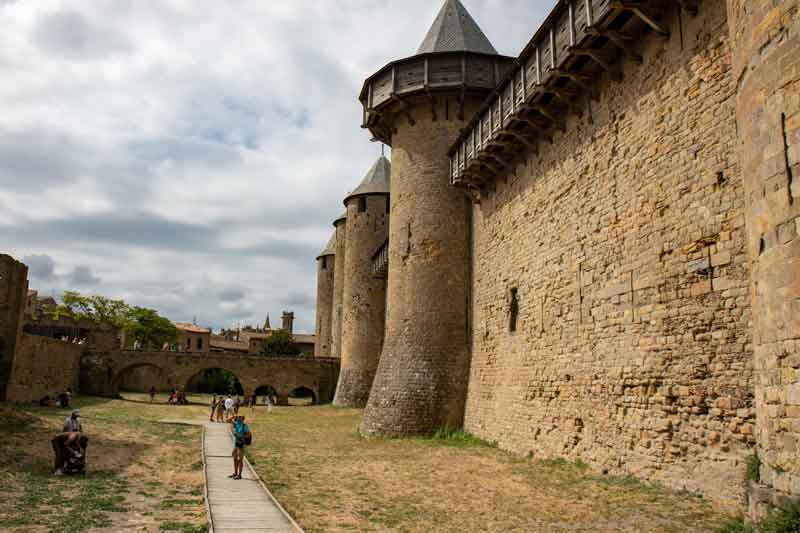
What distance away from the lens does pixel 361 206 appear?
33094mm

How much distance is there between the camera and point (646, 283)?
9.19 meters

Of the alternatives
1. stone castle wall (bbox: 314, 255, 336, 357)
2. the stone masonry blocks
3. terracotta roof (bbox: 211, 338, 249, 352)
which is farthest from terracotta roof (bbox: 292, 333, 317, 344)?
→ the stone masonry blocks

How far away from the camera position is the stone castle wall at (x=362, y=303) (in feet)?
96.9

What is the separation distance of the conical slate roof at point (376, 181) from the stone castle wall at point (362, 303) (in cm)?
30

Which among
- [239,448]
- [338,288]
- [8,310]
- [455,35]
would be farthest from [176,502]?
[338,288]

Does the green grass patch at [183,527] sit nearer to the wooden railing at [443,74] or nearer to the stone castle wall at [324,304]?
the wooden railing at [443,74]

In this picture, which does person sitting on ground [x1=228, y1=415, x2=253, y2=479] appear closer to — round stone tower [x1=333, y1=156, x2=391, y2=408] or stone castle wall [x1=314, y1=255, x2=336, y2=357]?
round stone tower [x1=333, y1=156, x2=391, y2=408]

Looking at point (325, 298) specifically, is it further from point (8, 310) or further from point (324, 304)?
point (8, 310)

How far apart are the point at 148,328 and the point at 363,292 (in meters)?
36.4

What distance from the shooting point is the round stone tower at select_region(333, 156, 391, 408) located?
1164 inches

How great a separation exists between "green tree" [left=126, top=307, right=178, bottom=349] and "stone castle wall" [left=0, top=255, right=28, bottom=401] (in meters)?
38.2

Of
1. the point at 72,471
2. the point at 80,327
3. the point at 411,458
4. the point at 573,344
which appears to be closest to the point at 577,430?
the point at 573,344

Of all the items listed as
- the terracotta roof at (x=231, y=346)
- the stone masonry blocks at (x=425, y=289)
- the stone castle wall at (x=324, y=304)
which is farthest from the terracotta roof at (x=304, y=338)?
the stone masonry blocks at (x=425, y=289)

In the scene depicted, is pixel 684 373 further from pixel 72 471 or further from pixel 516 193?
pixel 72 471
